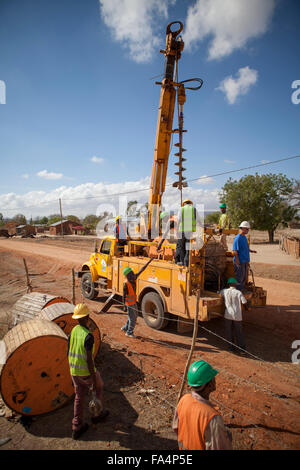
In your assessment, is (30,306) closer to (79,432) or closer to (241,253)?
(79,432)

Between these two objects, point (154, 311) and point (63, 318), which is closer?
point (63, 318)

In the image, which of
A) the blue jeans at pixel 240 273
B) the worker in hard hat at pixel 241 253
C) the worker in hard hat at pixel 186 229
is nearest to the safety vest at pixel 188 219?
the worker in hard hat at pixel 186 229

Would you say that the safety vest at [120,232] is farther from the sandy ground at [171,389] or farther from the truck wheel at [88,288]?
the sandy ground at [171,389]

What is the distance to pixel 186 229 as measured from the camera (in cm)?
645

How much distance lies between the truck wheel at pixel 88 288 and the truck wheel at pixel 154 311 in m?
3.04

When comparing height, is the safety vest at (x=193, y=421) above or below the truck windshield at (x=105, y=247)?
below

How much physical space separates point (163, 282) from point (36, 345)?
365 centimetres

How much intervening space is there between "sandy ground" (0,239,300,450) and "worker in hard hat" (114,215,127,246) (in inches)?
95.9

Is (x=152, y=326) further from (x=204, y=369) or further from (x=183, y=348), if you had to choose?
(x=204, y=369)

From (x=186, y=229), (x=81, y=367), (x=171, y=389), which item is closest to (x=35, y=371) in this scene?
(x=81, y=367)

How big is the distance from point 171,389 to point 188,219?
368 centimetres

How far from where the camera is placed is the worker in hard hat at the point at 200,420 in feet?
6.57

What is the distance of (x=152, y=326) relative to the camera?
7.31 metres

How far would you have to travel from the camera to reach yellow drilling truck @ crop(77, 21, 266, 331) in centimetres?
623
